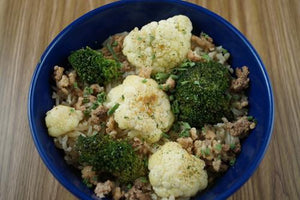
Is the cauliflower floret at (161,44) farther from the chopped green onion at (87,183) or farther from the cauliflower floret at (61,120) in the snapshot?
the chopped green onion at (87,183)

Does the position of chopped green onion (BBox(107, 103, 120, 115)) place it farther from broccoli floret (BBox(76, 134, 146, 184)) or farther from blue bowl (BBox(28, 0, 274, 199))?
blue bowl (BBox(28, 0, 274, 199))

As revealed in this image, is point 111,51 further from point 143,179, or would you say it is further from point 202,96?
point 143,179

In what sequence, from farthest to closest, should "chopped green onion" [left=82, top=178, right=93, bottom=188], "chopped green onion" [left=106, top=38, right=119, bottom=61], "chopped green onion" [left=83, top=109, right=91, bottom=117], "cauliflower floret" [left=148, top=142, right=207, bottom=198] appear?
"chopped green onion" [left=106, top=38, right=119, bottom=61] < "chopped green onion" [left=83, top=109, right=91, bottom=117] < "chopped green onion" [left=82, top=178, right=93, bottom=188] < "cauliflower floret" [left=148, top=142, right=207, bottom=198]

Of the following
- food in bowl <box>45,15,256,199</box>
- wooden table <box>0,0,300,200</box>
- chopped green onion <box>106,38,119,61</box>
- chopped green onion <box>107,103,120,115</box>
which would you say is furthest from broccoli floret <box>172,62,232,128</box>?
wooden table <box>0,0,300,200</box>

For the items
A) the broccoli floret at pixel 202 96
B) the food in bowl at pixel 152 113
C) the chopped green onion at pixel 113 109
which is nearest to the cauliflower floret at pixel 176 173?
the food in bowl at pixel 152 113

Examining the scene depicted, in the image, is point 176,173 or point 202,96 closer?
point 176,173

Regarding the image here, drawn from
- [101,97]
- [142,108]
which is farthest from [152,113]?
[101,97]

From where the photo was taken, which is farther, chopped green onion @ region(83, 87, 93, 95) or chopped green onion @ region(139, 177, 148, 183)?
chopped green onion @ region(83, 87, 93, 95)
